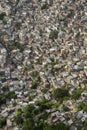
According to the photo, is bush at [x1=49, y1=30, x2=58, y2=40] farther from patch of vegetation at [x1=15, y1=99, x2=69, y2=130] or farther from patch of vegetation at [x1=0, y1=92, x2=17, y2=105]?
patch of vegetation at [x1=15, y1=99, x2=69, y2=130]

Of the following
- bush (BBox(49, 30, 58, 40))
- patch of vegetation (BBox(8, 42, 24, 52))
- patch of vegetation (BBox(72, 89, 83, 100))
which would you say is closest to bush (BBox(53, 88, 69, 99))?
patch of vegetation (BBox(72, 89, 83, 100))

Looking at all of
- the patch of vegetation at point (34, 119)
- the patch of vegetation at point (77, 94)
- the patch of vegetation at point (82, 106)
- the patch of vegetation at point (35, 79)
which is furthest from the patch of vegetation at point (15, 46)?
the patch of vegetation at point (82, 106)

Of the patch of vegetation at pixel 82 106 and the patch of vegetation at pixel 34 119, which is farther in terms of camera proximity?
the patch of vegetation at pixel 82 106

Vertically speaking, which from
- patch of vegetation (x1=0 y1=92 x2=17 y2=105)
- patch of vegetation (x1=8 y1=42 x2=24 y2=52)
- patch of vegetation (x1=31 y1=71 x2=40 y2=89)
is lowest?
patch of vegetation (x1=0 y1=92 x2=17 y2=105)

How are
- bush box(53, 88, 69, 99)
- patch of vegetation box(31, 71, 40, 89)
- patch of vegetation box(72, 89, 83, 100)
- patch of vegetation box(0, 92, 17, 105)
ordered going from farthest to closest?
patch of vegetation box(31, 71, 40, 89), patch of vegetation box(0, 92, 17, 105), bush box(53, 88, 69, 99), patch of vegetation box(72, 89, 83, 100)

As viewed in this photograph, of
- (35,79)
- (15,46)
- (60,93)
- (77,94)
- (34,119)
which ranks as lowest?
(34,119)

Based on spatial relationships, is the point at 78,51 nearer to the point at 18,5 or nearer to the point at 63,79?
the point at 63,79

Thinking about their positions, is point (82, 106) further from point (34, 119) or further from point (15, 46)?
point (15, 46)

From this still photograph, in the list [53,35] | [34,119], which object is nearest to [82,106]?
[34,119]

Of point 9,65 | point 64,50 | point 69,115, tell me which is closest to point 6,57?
point 9,65

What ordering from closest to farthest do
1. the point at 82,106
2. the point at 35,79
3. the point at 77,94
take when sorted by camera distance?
1. the point at 82,106
2. the point at 77,94
3. the point at 35,79

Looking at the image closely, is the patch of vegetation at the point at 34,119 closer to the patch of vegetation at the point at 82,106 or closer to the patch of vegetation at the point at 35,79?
the patch of vegetation at the point at 82,106
